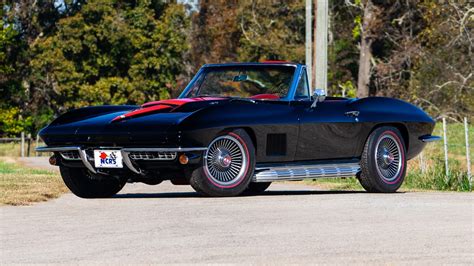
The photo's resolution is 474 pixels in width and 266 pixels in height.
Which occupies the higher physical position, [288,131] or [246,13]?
[246,13]

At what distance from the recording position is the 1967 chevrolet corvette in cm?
1295

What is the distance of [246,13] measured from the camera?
6869cm

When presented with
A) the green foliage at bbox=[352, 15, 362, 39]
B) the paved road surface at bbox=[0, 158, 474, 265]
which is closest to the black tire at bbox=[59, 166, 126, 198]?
the paved road surface at bbox=[0, 158, 474, 265]

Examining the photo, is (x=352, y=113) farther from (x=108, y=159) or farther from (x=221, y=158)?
(x=108, y=159)

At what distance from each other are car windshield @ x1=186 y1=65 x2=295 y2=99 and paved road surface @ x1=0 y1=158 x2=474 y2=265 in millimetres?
1549

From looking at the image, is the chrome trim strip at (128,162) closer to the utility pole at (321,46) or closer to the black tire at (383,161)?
the black tire at (383,161)

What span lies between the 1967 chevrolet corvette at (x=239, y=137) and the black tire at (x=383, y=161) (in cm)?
1

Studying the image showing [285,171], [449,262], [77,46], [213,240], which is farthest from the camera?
[77,46]

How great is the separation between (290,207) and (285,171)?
5.97ft

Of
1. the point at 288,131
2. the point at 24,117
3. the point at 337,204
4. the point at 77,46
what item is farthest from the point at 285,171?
the point at 24,117

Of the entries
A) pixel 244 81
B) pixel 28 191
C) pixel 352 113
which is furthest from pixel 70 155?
pixel 352 113

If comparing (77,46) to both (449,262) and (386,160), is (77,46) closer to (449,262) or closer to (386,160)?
(386,160)

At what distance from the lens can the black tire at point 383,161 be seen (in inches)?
576

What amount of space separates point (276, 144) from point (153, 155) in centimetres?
154
